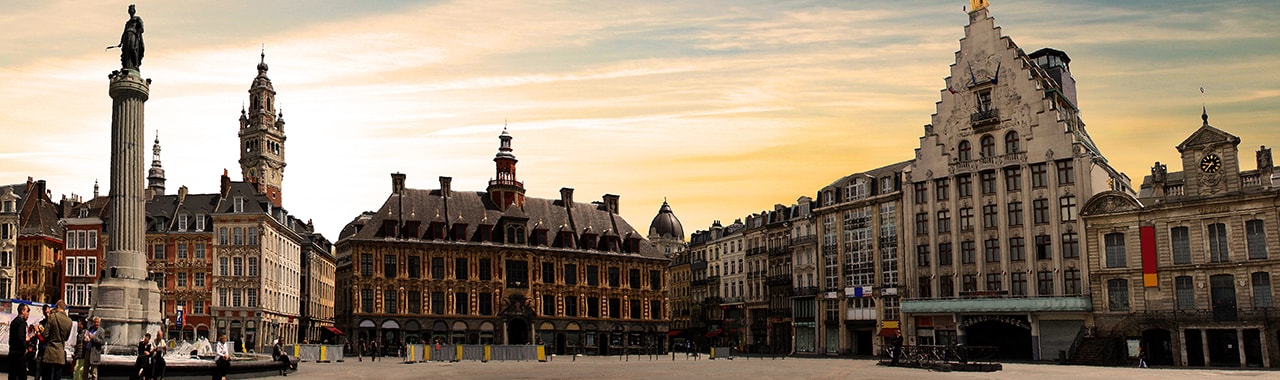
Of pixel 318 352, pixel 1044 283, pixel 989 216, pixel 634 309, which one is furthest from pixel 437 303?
pixel 1044 283

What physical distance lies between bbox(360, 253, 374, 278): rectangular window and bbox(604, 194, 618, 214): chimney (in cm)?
2364

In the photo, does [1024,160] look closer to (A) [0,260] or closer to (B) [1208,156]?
(B) [1208,156]

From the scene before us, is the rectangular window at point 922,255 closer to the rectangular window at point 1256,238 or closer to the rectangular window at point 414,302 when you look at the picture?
the rectangular window at point 1256,238

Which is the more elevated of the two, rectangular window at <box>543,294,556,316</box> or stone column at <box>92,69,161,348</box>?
stone column at <box>92,69,161,348</box>

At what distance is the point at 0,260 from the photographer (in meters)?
80.0

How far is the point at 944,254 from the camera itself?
2859 inches

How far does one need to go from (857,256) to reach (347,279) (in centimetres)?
3644

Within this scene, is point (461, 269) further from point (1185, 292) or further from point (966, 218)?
point (1185, 292)

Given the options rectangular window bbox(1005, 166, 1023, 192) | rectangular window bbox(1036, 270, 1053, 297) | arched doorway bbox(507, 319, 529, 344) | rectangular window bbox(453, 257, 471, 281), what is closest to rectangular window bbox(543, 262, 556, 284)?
arched doorway bbox(507, 319, 529, 344)

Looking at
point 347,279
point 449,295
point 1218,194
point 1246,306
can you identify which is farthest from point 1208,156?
point 347,279

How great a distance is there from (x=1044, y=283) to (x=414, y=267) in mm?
42515

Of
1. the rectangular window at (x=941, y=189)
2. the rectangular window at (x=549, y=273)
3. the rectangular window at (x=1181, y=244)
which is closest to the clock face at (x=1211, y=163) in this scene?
the rectangular window at (x=1181, y=244)

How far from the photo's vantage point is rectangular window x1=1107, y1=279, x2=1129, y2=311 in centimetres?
6206

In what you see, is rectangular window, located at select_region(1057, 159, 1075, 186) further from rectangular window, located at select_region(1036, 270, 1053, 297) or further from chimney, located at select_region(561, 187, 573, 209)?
chimney, located at select_region(561, 187, 573, 209)
